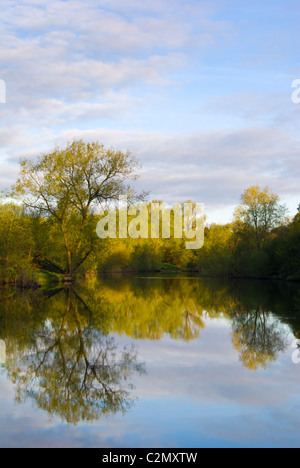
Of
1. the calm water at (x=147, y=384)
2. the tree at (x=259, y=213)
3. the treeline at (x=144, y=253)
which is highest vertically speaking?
the tree at (x=259, y=213)

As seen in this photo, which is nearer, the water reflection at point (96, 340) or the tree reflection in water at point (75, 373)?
the tree reflection in water at point (75, 373)

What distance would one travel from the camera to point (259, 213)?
156 ft

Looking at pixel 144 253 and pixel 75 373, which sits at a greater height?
pixel 144 253

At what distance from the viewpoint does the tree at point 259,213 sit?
154ft

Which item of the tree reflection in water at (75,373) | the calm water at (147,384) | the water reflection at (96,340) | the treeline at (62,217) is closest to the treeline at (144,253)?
the treeline at (62,217)

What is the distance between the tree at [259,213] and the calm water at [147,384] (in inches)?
1443

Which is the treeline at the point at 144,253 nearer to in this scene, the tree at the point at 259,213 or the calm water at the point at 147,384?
the tree at the point at 259,213

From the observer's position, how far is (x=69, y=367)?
6.90m

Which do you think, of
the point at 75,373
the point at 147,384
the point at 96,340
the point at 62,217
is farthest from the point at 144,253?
the point at 147,384

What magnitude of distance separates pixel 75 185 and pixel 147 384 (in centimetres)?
2484

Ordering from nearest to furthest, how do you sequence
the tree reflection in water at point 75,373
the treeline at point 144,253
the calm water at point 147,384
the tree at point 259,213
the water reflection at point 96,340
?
1. the calm water at point 147,384
2. the tree reflection in water at point 75,373
3. the water reflection at point 96,340
4. the treeline at point 144,253
5. the tree at point 259,213

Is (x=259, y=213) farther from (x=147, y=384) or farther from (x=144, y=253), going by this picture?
(x=147, y=384)
